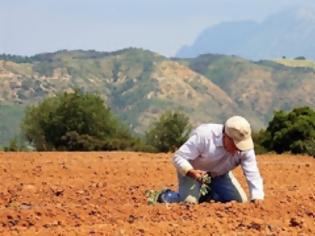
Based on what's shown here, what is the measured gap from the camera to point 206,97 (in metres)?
185

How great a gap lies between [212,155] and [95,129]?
29369 millimetres

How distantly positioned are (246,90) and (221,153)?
18986 centimetres

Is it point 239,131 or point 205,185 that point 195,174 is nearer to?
point 205,185

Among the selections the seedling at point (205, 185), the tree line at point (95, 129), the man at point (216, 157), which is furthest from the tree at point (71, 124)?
the man at point (216, 157)

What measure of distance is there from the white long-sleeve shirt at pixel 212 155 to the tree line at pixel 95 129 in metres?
21.0

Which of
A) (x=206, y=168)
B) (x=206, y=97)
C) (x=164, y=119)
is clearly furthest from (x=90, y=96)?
(x=206, y=97)

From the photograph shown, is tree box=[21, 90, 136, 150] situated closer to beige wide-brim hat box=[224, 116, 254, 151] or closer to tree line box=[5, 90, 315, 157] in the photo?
tree line box=[5, 90, 315, 157]

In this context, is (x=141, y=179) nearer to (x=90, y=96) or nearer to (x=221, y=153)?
(x=221, y=153)

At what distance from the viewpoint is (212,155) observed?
9852 mm

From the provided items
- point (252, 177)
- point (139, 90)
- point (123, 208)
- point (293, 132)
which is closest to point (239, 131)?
point (252, 177)

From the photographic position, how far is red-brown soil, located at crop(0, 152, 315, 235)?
7.70 meters

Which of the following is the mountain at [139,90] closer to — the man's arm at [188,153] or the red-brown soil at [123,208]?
the red-brown soil at [123,208]

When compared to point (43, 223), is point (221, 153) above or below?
above

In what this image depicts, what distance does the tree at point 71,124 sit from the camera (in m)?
37.7
